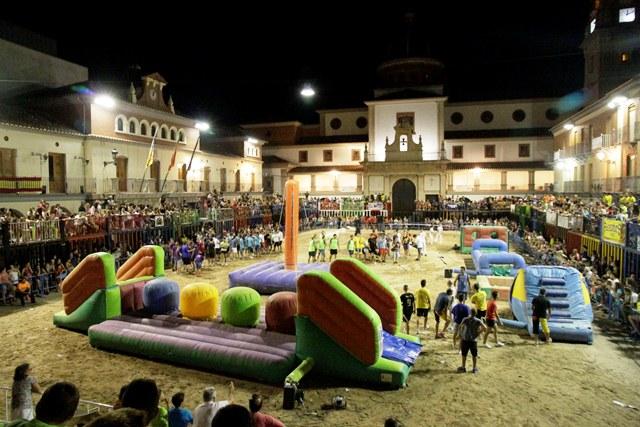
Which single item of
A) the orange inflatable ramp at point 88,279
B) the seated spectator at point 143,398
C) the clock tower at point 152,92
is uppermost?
the clock tower at point 152,92

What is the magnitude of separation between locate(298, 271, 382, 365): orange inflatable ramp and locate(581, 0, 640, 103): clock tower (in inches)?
1536

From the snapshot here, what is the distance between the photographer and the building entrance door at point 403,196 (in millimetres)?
47531

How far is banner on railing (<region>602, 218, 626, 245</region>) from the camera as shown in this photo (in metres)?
16.2

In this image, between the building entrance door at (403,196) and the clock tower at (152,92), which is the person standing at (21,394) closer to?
the clock tower at (152,92)

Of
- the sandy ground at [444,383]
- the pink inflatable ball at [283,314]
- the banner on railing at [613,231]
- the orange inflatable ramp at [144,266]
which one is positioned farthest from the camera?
the banner on railing at [613,231]

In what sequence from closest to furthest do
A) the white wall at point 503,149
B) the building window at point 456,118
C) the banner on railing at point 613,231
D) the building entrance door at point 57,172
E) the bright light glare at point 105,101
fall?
the banner on railing at point 613,231
the building entrance door at point 57,172
the bright light glare at point 105,101
the white wall at point 503,149
the building window at point 456,118

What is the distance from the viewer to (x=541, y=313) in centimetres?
1205

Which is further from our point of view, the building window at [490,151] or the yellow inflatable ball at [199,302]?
the building window at [490,151]

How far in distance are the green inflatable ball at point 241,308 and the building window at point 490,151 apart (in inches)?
1755

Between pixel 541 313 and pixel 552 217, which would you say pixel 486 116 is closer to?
pixel 552 217

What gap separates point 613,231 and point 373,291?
11.1 m

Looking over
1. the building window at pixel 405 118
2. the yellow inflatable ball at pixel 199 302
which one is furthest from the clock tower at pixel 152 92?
the yellow inflatable ball at pixel 199 302

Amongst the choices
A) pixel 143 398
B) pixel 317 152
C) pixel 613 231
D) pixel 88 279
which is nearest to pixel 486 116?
pixel 317 152

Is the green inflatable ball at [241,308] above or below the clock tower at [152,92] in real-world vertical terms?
below
